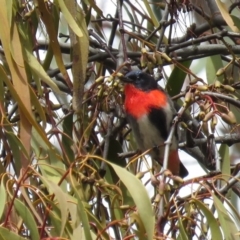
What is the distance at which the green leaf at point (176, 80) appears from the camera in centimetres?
308

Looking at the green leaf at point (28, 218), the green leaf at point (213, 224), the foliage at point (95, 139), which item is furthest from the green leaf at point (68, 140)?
the green leaf at point (213, 224)

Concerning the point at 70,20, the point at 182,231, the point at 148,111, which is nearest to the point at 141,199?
the point at 182,231

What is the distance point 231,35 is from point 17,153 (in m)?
1.07

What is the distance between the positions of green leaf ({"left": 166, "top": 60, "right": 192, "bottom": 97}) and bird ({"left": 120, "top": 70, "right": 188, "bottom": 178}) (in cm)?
9

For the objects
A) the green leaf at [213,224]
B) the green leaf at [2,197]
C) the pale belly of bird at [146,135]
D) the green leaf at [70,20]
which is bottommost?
the green leaf at [213,224]

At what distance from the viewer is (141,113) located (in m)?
3.37

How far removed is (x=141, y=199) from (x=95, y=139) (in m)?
1.00

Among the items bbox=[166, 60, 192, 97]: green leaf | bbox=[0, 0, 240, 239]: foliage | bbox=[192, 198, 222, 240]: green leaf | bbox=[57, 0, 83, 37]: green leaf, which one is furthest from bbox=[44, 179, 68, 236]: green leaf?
bbox=[166, 60, 192, 97]: green leaf

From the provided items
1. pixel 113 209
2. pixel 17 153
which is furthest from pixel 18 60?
pixel 113 209

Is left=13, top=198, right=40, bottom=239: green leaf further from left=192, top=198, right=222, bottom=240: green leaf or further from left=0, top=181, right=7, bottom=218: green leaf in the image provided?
left=192, top=198, right=222, bottom=240: green leaf

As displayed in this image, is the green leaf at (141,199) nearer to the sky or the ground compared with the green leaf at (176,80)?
nearer to the ground

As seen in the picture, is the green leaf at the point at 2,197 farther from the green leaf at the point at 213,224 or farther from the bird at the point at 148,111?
the bird at the point at 148,111

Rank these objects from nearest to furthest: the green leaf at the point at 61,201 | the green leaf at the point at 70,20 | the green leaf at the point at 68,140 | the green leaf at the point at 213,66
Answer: the green leaf at the point at 61,201 < the green leaf at the point at 70,20 < the green leaf at the point at 68,140 < the green leaf at the point at 213,66

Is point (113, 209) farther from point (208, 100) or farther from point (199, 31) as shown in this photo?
point (199, 31)
